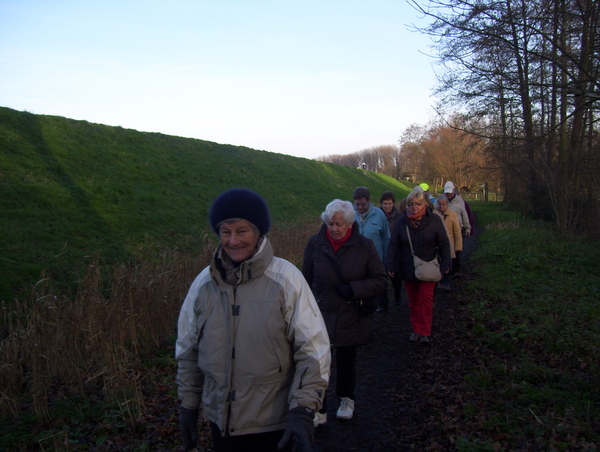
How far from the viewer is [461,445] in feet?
12.2

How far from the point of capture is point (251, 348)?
95.3 inches

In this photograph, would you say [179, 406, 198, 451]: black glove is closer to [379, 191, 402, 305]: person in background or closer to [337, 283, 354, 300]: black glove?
[337, 283, 354, 300]: black glove

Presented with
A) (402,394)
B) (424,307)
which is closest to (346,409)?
(402,394)

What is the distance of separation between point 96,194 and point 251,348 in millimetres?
15163

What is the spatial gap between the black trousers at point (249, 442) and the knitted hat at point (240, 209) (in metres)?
1.05

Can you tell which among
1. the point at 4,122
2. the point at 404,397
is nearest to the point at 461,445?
the point at 404,397

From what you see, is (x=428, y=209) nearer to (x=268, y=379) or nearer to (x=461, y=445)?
(x=461, y=445)

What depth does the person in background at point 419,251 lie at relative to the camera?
636 cm

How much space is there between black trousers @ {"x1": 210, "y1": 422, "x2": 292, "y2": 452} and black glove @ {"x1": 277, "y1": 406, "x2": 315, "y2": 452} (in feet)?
0.62

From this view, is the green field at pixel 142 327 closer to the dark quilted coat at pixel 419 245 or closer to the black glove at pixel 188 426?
the dark quilted coat at pixel 419 245

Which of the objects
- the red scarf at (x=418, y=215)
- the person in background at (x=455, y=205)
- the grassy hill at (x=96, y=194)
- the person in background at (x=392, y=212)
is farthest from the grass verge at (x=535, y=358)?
the grassy hill at (x=96, y=194)

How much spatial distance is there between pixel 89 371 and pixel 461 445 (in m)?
4.05

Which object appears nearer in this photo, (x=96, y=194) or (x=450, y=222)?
(x=450, y=222)

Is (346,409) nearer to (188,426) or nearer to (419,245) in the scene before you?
(188,426)
